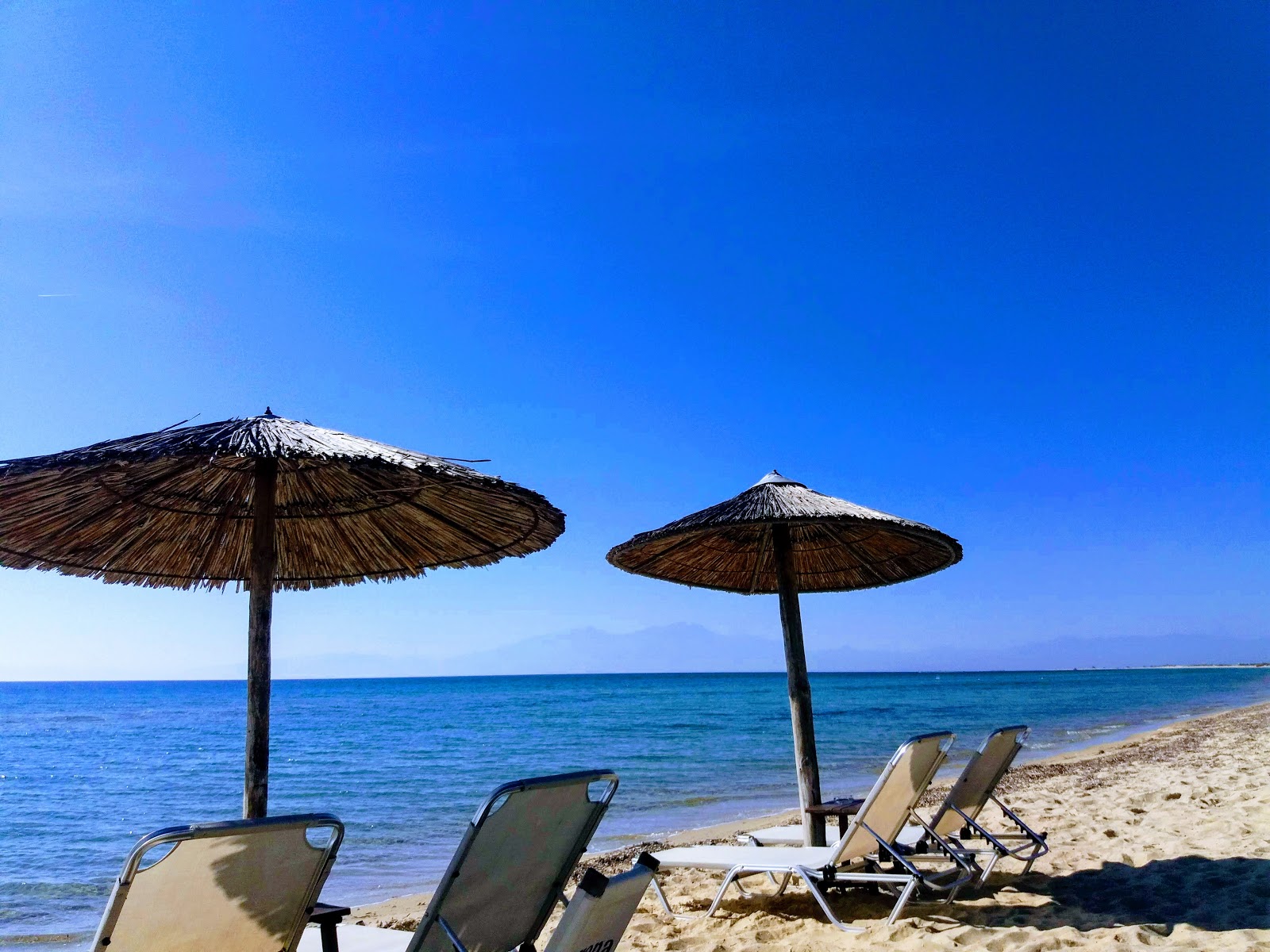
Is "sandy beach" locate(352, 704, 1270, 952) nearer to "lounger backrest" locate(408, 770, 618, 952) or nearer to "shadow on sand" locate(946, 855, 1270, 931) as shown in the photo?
"shadow on sand" locate(946, 855, 1270, 931)

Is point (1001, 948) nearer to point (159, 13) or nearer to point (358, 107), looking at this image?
point (159, 13)

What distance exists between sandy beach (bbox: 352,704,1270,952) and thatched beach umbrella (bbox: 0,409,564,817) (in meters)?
2.22

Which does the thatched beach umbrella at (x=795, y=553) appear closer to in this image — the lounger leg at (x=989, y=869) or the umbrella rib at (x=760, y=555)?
the umbrella rib at (x=760, y=555)

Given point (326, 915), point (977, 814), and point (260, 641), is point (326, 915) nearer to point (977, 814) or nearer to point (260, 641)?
point (260, 641)

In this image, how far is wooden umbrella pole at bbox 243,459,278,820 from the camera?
3.36 meters

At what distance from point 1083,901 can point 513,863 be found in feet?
10.8

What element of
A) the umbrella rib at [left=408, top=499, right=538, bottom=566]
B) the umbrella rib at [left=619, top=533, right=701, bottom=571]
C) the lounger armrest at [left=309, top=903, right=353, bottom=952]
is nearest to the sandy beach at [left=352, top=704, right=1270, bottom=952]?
the lounger armrest at [left=309, top=903, right=353, bottom=952]

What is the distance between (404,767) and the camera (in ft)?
59.0

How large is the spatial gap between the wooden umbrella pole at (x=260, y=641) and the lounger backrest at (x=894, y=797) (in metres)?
2.62

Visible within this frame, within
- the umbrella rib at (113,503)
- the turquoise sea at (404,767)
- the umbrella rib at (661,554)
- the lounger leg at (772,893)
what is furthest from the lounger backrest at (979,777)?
the turquoise sea at (404,767)

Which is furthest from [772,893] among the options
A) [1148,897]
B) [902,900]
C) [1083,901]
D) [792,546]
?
[792,546]

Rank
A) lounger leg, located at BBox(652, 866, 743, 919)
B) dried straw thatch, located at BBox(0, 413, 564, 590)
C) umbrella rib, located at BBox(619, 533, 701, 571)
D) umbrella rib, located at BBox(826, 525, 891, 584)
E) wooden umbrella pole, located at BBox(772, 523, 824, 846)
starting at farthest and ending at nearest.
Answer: umbrella rib, located at BBox(826, 525, 891, 584) < umbrella rib, located at BBox(619, 533, 701, 571) < wooden umbrella pole, located at BBox(772, 523, 824, 846) < lounger leg, located at BBox(652, 866, 743, 919) < dried straw thatch, located at BBox(0, 413, 564, 590)

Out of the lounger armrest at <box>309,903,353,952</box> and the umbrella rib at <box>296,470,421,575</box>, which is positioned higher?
the umbrella rib at <box>296,470,421,575</box>

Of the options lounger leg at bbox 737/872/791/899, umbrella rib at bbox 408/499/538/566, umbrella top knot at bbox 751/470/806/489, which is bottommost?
lounger leg at bbox 737/872/791/899
